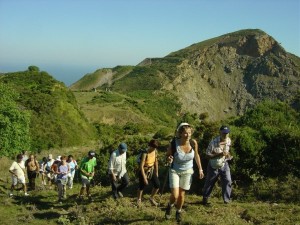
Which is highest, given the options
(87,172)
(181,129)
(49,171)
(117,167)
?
(181,129)

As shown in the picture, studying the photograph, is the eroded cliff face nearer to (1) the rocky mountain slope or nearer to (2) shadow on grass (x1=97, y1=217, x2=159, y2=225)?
(1) the rocky mountain slope

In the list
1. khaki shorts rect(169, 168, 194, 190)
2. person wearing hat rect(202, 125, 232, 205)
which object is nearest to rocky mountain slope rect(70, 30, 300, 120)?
person wearing hat rect(202, 125, 232, 205)

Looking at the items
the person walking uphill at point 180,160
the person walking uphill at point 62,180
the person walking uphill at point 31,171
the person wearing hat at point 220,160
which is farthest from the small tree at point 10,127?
the person walking uphill at point 180,160

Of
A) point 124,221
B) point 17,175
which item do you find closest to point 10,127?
point 17,175

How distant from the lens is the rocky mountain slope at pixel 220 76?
13225 cm

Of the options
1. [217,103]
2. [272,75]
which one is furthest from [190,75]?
[272,75]

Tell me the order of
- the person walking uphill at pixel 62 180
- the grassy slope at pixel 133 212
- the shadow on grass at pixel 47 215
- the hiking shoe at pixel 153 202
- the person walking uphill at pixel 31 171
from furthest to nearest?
1. the person walking uphill at pixel 31 171
2. the person walking uphill at pixel 62 180
3. the shadow on grass at pixel 47 215
4. the hiking shoe at pixel 153 202
5. the grassy slope at pixel 133 212

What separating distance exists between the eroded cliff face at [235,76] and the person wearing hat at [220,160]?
116m

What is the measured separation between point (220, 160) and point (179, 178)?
65.6 inches

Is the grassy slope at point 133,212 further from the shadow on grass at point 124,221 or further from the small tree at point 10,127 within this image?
the small tree at point 10,127

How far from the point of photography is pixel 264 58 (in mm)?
157250

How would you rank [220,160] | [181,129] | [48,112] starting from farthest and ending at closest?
[48,112] < [220,160] < [181,129]

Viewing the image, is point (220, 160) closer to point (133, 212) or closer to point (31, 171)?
point (133, 212)

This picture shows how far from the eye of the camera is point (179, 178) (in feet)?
25.6
